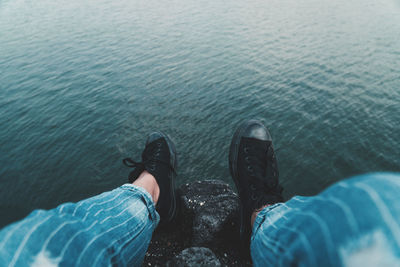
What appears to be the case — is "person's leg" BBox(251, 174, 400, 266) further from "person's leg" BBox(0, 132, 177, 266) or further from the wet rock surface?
the wet rock surface

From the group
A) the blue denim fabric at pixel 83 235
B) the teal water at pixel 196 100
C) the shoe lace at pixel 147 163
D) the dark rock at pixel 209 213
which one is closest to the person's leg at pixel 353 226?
the blue denim fabric at pixel 83 235

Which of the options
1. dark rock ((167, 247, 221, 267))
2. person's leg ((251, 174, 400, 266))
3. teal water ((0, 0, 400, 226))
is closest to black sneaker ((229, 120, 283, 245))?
dark rock ((167, 247, 221, 267))

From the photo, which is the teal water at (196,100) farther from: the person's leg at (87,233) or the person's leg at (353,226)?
the person's leg at (353,226)

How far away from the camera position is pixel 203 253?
250 cm

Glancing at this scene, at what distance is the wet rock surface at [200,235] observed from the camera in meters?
2.60

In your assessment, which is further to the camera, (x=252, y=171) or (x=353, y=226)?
(x=252, y=171)

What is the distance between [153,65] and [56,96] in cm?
446

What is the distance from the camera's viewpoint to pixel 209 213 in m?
3.15

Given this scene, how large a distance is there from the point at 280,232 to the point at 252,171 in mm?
1693

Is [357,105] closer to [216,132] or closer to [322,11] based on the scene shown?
[216,132]

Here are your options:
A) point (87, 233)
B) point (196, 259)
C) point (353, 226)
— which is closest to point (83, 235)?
point (87, 233)

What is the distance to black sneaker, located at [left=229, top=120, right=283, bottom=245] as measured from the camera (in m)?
2.42

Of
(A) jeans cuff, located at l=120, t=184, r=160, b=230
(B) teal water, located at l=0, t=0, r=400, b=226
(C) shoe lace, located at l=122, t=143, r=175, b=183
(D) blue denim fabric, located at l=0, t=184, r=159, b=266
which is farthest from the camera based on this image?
(B) teal water, located at l=0, t=0, r=400, b=226

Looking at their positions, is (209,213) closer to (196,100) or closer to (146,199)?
(146,199)
